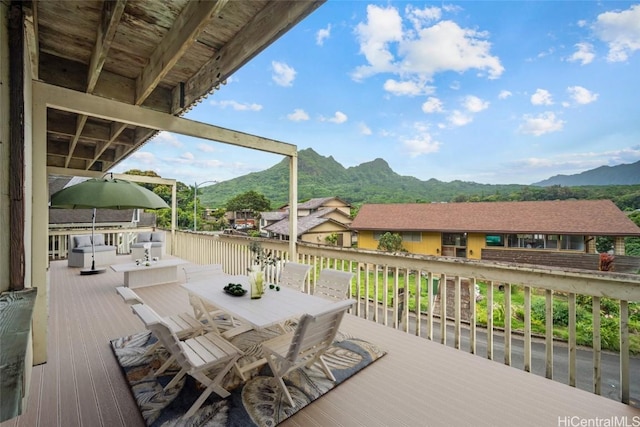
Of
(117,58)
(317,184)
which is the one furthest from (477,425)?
(317,184)

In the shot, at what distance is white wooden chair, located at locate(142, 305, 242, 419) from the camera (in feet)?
5.89

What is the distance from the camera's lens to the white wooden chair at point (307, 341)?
190cm

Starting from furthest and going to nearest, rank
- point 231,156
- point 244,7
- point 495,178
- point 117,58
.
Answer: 1. point 231,156
2. point 495,178
3. point 117,58
4. point 244,7

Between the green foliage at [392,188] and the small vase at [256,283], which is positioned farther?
the green foliage at [392,188]

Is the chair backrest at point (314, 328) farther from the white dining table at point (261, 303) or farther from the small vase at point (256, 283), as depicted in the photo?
the small vase at point (256, 283)

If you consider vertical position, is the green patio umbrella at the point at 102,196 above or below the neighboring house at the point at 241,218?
above

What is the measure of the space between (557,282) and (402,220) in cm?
1344

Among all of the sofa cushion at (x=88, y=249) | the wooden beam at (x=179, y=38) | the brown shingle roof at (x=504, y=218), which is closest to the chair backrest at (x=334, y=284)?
the wooden beam at (x=179, y=38)

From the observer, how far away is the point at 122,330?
3.46 m

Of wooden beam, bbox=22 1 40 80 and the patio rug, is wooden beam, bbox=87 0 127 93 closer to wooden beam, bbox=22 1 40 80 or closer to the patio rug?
wooden beam, bbox=22 1 40 80

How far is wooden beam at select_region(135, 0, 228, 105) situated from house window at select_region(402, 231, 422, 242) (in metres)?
14.2

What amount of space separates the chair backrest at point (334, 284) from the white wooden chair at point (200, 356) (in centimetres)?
133

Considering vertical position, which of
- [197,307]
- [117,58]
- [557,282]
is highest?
[117,58]

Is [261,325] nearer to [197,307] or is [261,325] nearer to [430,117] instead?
[197,307]
